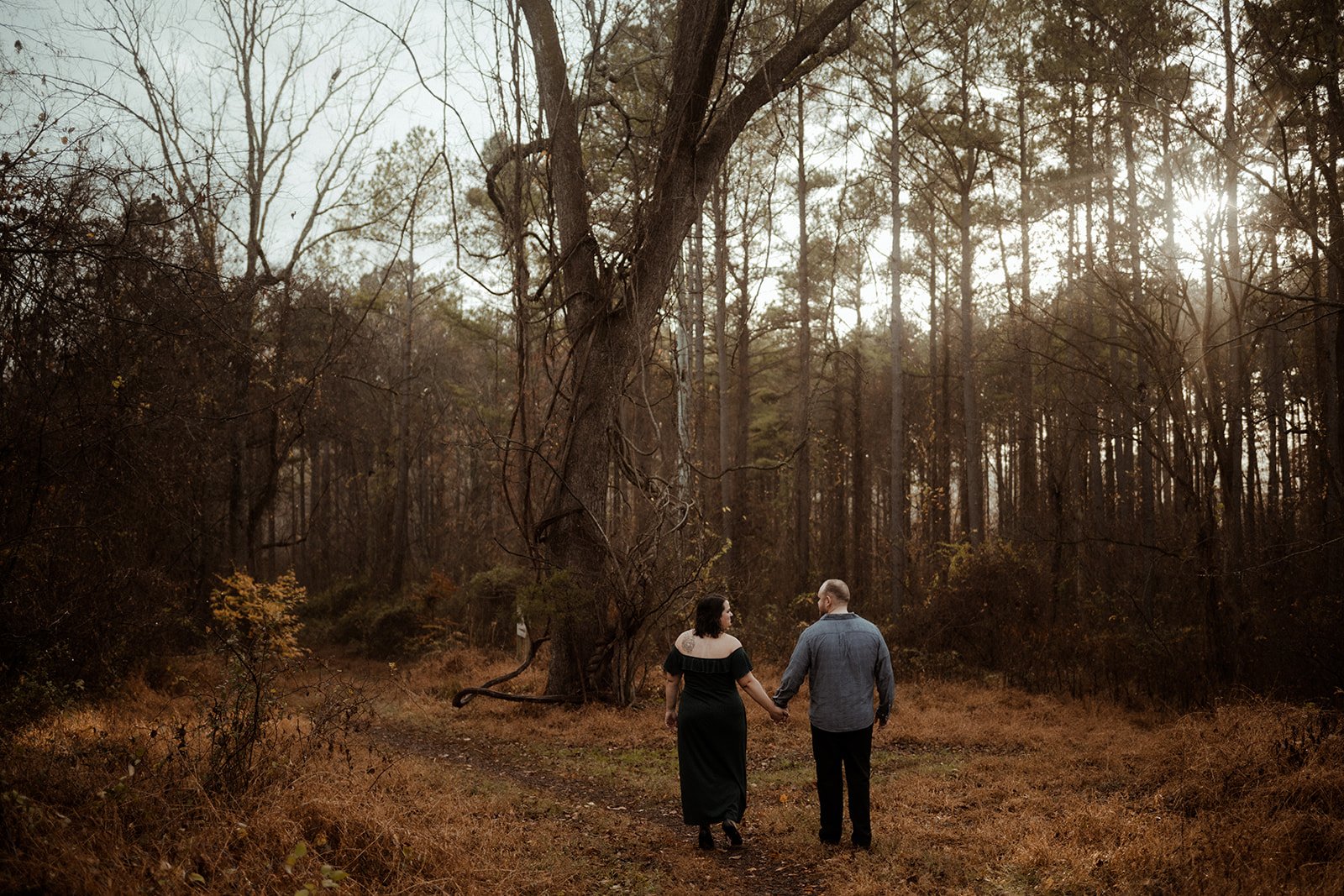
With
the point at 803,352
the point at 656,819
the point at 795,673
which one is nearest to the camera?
the point at 795,673

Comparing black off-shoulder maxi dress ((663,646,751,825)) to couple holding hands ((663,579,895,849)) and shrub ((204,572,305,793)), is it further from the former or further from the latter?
shrub ((204,572,305,793))

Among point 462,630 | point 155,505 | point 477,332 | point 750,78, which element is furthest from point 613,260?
point 477,332

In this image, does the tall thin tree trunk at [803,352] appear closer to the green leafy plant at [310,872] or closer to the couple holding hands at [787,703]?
the couple holding hands at [787,703]

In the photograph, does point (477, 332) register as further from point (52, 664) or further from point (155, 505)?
point (52, 664)

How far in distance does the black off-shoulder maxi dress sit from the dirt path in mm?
304

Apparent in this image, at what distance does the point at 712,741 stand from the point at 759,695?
0.43 metres

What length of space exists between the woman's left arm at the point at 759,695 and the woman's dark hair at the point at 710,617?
0.34 meters

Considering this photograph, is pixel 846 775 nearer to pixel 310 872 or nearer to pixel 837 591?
pixel 837 591

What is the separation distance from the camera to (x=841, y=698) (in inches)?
218

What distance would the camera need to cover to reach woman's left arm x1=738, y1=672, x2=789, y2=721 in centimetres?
554

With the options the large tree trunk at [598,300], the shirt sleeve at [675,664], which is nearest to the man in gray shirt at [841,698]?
the shirt sleeve at [675,664]

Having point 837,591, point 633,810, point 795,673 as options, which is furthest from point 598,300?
point 795,673

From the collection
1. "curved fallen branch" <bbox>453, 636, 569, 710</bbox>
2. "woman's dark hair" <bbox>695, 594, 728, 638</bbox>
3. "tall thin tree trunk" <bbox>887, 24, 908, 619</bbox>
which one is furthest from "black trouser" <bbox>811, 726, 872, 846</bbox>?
"tall thin tree trunk" <bbox>887, 24, 908, 619</bbox>

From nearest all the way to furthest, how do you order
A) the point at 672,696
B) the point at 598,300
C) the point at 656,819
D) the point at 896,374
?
the point at 672,696 → the point at 656,819 → the point at 598,300 → the point at 896,374
